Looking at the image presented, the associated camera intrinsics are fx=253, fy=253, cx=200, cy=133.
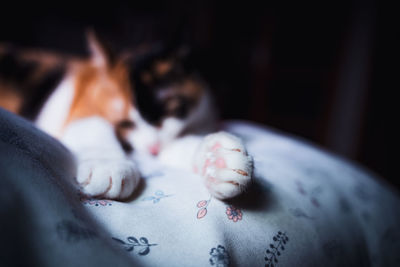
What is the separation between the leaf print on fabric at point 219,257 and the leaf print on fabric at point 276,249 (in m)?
0.07

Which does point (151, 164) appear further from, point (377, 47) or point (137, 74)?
point (377, 47)

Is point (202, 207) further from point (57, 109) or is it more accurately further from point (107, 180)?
point (57, 109)

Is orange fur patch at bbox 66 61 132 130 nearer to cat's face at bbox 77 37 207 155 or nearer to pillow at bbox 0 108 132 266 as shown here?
cat's face at bbox 77 37 207 155

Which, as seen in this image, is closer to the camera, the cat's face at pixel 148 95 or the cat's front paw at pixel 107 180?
the cat's front paw at pixel 107 180

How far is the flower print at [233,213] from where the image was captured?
364mm

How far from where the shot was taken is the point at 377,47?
1647mm

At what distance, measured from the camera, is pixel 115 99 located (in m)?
0.83

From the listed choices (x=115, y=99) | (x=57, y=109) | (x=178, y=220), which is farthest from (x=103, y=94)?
(x=178, y=220)

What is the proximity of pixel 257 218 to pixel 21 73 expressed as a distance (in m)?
1.03

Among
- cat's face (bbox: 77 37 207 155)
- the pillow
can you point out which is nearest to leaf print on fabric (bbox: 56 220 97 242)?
the pillow

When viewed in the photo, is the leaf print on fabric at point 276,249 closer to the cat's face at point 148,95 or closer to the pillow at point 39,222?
the pillow at point 39,222

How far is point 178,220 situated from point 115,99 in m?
0.60

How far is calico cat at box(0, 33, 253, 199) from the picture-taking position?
0.75m

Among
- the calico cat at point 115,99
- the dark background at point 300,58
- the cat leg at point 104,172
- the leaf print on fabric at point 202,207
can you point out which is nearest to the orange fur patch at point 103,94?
the calico cat at point 115,99
